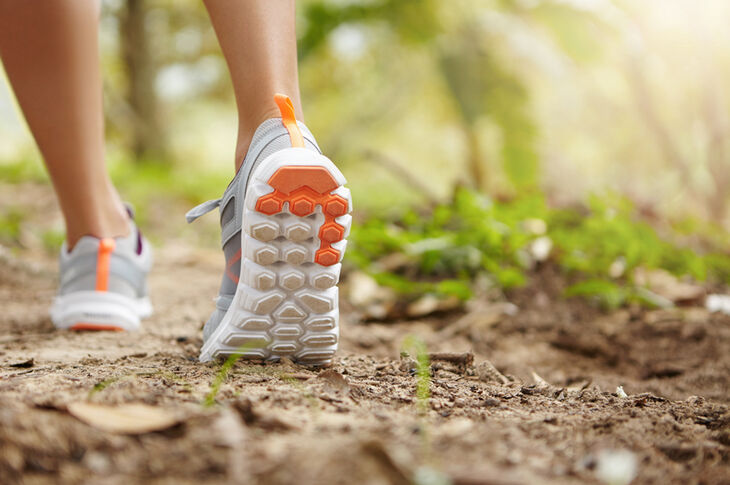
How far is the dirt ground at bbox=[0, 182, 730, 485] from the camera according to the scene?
2.05ft

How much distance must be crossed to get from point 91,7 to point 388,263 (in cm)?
144

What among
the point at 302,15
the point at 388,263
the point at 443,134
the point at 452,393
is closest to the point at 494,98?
the point at 302,15

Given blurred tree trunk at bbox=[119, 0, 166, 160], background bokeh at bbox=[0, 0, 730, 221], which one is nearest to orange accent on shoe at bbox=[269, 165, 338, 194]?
background bokeh at bbox=[0, 0, 730, 221]

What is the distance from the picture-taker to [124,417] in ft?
2.34

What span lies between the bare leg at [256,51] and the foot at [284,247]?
0.05 m

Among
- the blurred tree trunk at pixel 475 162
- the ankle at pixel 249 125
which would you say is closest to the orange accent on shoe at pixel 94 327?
the ankle at pixel 249 125

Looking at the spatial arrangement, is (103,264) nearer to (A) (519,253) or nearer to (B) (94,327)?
(B) (94,327)

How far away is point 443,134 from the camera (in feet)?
38.1

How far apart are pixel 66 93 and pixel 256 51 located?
1.93 ft

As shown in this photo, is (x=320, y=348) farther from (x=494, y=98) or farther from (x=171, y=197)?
(x=494, y=98)

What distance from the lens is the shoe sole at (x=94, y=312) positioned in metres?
1.52

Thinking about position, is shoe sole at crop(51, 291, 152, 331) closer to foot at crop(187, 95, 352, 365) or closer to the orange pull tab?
foot at crop(187, 95, 352, 365)

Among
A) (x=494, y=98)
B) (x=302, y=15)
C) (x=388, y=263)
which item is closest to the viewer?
(x=388, y=263)

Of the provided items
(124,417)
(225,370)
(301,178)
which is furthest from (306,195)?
(124,417)
